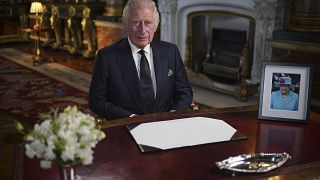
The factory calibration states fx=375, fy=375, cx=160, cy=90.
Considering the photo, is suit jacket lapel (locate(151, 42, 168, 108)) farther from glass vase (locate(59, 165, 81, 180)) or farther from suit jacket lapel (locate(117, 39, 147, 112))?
glass vase (locate(59, 165, 81, 180))

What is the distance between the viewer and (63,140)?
36.5 inches

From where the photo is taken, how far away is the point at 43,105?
4723mm

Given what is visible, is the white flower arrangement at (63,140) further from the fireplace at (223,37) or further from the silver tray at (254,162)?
the fireplace at (223,37)

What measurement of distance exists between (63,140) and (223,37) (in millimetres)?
5035

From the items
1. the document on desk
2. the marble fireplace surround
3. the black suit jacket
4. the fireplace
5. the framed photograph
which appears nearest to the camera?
the document on desk

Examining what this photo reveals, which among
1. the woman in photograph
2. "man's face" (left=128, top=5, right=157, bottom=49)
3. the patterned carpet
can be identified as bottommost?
the patterned carpet

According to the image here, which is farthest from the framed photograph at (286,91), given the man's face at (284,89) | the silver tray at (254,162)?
the silver tray at (254,162)

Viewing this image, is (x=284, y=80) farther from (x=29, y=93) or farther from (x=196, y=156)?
(x=29, y=93)

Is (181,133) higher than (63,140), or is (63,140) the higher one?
(63,140)

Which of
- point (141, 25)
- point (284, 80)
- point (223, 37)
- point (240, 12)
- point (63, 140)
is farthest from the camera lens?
point (223, 37)

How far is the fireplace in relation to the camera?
466 cm

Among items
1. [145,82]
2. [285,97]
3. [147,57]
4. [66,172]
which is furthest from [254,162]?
[147,57]

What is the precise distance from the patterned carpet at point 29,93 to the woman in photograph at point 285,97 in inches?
78.0

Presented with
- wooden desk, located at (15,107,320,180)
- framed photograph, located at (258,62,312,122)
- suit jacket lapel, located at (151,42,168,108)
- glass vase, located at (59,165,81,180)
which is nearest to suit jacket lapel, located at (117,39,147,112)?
suit jacket lapel, located at (151,42,168,108)
